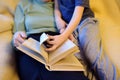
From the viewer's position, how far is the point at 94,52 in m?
1.05

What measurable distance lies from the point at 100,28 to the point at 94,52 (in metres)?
0.29

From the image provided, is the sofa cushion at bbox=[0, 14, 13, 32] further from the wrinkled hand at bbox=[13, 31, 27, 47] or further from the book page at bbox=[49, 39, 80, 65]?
the book page at bbox=[49, 39, 80, 65]

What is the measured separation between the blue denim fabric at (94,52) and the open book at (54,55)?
11 cm

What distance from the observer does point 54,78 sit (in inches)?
36.9

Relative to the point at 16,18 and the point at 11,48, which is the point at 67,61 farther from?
the point at 16,18

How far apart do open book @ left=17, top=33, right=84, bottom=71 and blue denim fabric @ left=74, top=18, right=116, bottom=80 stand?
0.11m

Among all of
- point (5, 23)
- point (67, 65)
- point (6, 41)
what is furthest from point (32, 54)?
point (5, 23)

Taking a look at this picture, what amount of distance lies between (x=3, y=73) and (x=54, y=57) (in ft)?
0.76

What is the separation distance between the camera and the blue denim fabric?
102cm

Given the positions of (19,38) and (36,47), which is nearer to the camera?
(36,47)

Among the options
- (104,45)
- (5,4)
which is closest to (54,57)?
(104,45)

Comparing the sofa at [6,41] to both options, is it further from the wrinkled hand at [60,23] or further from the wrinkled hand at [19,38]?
the wrinkled hand at [60,23]

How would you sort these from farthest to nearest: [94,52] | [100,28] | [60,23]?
[100,28]
[60,23]
[94,52]

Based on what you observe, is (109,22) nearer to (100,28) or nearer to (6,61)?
(100,28)
